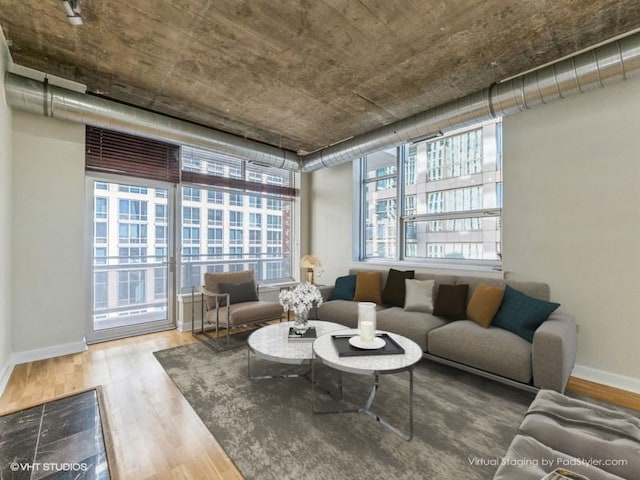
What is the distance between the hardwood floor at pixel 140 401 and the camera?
1.73 m

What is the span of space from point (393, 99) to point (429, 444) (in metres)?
3.31

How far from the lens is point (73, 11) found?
2.02 metres

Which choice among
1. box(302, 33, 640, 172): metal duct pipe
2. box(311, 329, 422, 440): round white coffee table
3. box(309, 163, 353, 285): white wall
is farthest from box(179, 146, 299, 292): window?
box(311, 329, 422, 440): round white coffee table

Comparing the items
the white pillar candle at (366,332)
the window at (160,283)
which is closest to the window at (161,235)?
the window at (160,283)

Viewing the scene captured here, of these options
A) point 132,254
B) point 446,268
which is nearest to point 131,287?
point 132,254

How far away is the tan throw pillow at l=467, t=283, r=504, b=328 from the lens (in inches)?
111

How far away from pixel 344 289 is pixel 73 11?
3.85 metres

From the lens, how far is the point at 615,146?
2686 millimetres

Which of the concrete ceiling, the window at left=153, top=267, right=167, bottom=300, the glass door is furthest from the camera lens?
the window at left=153, top=267, right=167, bottom=300

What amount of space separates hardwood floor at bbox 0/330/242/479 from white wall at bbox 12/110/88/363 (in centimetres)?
32

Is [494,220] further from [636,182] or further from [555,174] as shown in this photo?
[636,182]

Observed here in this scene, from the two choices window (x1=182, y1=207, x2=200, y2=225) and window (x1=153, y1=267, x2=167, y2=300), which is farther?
window (x1=182, y1=207, x2=200, y2=225)

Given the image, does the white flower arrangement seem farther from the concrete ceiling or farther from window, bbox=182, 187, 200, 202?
window, bbox=182, 187, 200, 202

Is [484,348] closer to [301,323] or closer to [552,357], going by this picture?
[552,357]
